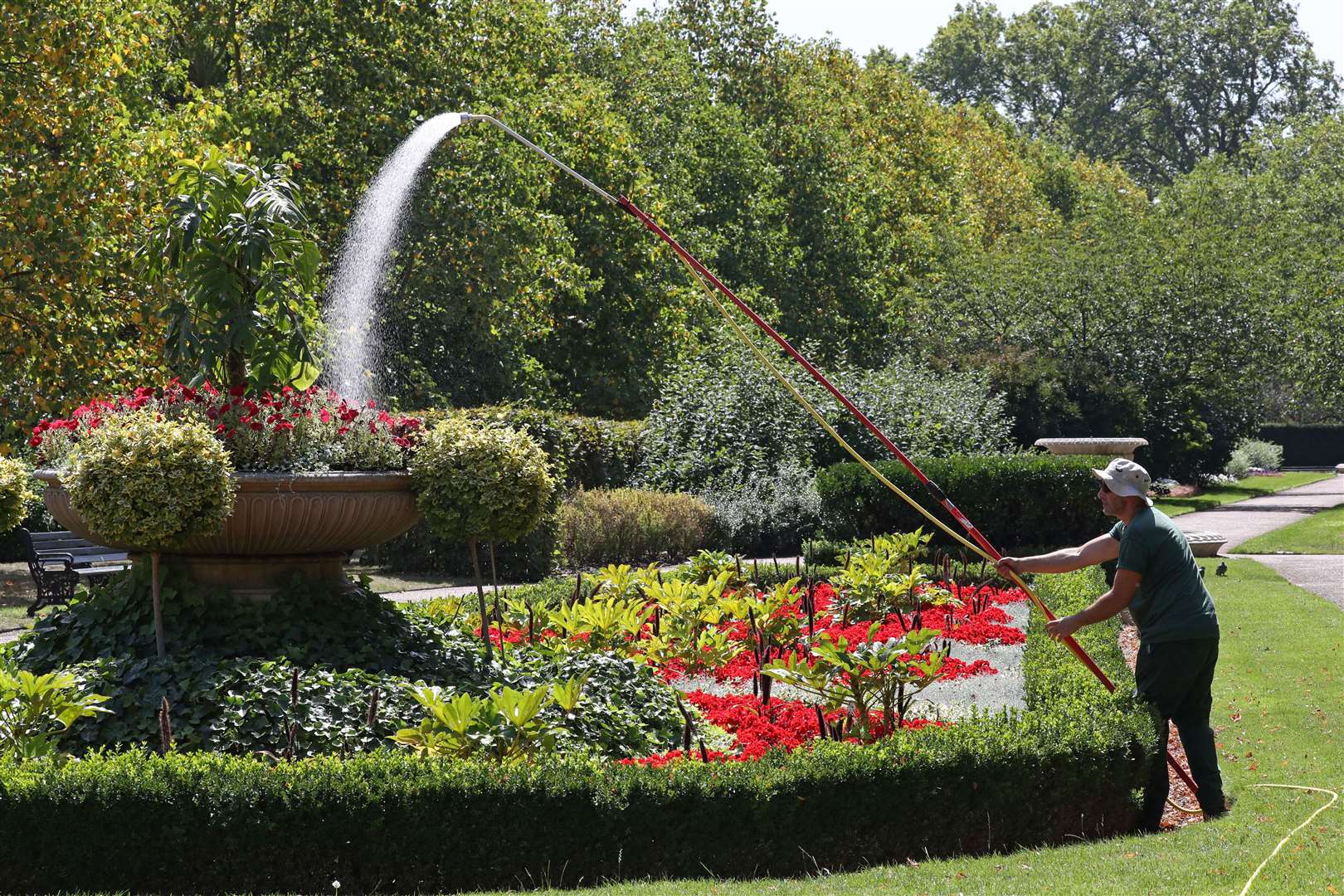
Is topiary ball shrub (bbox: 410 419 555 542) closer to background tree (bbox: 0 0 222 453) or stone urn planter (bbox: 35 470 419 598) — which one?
stone urn planter (bbox: 35 470 419 598)

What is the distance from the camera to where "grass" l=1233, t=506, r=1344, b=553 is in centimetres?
1942

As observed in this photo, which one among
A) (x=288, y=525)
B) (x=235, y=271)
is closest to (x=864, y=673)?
(x=288, y=525)

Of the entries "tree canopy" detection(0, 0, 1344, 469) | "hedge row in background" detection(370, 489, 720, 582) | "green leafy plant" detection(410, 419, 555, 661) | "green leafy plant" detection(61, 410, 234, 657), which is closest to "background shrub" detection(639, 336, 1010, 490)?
"hedge row in background" detection(370, 489, 720, 582)

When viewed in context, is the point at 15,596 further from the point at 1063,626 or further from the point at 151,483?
the point at 1063,626

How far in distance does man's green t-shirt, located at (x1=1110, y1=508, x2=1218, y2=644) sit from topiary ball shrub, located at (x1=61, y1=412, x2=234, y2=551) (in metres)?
4.25

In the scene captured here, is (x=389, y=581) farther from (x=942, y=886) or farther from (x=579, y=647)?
(x=942, y=886)

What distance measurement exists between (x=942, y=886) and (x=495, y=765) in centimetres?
182

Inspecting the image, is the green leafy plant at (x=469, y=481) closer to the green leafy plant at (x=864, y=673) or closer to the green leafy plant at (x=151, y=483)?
the green leafy plant at (x=151, y=483)

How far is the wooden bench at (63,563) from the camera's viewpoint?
41.0 ft

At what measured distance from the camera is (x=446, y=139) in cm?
2202

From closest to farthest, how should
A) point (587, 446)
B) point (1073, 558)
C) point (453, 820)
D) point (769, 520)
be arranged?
point (453, 820) < point (1073, 558) < point (769, 520) < point (587, 446)

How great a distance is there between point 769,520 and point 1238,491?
2020 centimetres

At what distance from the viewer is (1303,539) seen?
20.8 meters

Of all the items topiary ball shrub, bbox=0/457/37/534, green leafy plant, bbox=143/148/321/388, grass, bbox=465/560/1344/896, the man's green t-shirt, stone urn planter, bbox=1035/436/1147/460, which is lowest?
grass, bbox=465/560/1344/896
